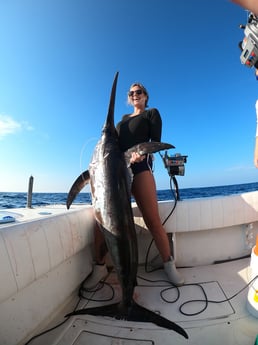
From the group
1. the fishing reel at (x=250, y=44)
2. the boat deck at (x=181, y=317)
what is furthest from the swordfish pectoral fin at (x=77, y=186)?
the fishing reel at (x=250, y=44)

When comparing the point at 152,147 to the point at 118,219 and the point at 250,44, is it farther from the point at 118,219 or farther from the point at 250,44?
the point at 250,44

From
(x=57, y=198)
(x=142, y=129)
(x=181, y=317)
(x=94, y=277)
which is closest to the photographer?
(x=181, y=317)

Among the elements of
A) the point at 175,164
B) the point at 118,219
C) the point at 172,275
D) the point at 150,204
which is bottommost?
the point at 172,275

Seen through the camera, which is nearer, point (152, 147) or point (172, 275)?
point (152, 147)

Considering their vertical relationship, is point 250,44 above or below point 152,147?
above

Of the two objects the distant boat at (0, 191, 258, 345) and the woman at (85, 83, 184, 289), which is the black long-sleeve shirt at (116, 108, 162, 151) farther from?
the distant boat at (0, 191, 258, 345)

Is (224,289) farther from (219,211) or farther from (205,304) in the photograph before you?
(219,211)

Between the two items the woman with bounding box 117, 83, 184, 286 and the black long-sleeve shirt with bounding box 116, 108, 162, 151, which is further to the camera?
the black long-sleeve shirt with bounding box 116, 108, 162, 151

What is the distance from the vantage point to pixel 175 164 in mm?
2750

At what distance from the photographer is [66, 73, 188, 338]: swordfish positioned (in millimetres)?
1790

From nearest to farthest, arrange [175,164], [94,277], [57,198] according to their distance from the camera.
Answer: [94,277]
[175,164]
[57,198]

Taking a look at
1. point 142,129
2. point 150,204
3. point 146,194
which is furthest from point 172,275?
point 142,129

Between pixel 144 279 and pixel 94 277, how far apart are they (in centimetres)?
58

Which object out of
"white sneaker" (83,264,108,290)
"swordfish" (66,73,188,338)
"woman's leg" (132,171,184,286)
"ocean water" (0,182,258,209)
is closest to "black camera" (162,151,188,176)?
"ocean water" (0,182,258,209)
